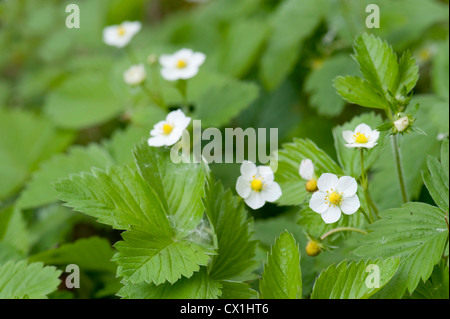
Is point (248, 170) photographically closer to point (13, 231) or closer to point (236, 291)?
point (236, 291)

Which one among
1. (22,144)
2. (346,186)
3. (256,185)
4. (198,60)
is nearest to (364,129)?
(346,186)

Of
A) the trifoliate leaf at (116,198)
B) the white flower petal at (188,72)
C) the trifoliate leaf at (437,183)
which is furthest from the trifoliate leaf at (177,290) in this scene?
the white flower petal at (188,72)

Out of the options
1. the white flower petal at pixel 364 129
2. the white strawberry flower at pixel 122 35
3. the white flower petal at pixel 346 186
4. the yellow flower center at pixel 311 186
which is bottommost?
the white flower petal at pixel 346 186

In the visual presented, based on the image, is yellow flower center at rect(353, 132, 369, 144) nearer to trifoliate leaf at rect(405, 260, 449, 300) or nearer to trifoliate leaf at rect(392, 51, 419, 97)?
trifoliate leaf at rect(392, 51, 419, 97)

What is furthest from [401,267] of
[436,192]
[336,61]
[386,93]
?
Result: [336,61]

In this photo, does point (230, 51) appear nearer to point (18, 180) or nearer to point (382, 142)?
point (18, 180)

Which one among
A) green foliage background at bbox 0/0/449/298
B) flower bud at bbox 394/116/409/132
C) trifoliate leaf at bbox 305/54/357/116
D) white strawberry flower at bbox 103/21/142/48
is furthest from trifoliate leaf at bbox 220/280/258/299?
white strawberry flower at bbox 103/21/142/48

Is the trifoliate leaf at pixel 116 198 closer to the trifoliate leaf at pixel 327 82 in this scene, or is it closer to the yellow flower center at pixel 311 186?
the yellow flower center at pixel 311 186
